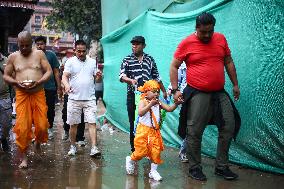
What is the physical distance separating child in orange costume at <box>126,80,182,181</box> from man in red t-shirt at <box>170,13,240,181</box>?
0.89ft

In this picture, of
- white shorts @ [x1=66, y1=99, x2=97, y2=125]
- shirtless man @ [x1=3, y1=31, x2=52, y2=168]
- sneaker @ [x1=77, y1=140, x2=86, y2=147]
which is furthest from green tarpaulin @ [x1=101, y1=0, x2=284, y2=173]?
shirtless man @ [x1=3, y1=31, x2=52, y2=168]

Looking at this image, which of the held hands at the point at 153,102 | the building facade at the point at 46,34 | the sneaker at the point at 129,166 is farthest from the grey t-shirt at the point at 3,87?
the building facade at the point at 46,34

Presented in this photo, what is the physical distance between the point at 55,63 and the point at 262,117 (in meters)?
4.02

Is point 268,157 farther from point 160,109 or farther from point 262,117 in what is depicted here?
point 160,109

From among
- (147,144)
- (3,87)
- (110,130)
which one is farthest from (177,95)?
(110,130)

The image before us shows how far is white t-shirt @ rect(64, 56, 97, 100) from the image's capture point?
6184 millimetres

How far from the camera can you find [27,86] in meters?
5.27

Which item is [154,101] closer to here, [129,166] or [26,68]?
[129,166]

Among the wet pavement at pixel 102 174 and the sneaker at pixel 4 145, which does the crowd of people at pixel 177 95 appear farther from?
the sneaker at pixel 4 145

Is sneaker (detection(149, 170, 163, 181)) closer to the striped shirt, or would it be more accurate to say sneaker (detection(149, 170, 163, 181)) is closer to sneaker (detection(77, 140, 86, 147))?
the striped shirt

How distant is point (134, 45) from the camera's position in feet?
18.7

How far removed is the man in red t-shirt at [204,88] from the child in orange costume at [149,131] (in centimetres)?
27

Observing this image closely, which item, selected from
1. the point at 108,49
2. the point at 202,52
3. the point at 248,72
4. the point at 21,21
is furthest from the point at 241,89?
the point at 21,21

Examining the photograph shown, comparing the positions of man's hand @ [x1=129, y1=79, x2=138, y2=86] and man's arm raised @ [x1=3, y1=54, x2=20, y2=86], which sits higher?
man's arm raised @ [x1=3, y1=54, x2=20, y2=86]
